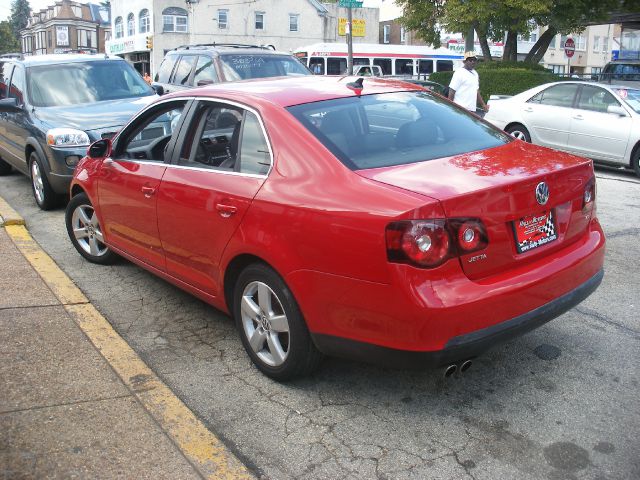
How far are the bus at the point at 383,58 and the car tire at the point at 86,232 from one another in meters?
27.9

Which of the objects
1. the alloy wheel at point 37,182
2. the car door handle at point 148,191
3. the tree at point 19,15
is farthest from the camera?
the tree at point 19,15

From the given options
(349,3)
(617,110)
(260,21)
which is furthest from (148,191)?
(260,21)

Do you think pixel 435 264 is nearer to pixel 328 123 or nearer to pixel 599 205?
pixel 328 123

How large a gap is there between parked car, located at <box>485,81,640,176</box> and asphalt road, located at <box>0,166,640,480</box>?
20.8 feet

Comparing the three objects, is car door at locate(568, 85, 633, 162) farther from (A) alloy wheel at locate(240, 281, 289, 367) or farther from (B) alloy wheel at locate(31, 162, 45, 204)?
(A) alloy wheel at locate(240, 281, 289, 367)

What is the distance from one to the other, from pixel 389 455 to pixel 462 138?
6.18 feet

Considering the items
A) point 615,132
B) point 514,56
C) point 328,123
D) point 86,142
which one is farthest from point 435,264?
point 514,56

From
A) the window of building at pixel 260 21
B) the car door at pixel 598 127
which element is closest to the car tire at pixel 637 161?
the car door at pixel 598 127

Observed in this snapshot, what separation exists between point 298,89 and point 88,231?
2.74 metres

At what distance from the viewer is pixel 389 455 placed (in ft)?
10.1

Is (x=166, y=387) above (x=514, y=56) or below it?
below

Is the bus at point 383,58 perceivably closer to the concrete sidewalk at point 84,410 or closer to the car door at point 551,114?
the car door at point 551,114

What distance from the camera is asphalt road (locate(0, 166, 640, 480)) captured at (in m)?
3.02

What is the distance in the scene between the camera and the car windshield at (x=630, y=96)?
416 inches
